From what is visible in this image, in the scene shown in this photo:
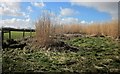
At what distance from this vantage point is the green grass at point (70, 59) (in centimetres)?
414

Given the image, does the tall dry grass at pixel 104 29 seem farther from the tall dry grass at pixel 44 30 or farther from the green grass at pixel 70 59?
the tall dry grass at pixel 44 30

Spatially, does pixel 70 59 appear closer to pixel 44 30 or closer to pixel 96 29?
pixel 44 30

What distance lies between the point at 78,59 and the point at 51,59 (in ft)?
1.49

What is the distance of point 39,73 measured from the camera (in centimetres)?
406

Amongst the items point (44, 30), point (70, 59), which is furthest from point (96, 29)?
point (70, 59)

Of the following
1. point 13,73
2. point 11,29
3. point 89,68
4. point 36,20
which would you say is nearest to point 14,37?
point 11,29

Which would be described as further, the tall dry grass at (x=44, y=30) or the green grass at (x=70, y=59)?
the tall dry grass at (x=44, y=30)

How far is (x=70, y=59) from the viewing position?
4.38 m

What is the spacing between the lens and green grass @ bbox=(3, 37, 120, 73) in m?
4.14

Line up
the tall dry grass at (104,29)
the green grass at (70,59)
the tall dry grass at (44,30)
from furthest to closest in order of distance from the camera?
the tall dry grass at (104,29) < the tall dry grass at (44,30) < the green grass at (70,59)

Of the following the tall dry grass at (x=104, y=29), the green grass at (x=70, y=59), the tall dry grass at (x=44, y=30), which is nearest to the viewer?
the green grass at (x=70, y=59)

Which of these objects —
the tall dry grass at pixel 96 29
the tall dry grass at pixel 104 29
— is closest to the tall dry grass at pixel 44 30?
the tall dry grass at pixel 96 29

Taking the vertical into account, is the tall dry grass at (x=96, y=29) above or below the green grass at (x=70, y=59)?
above

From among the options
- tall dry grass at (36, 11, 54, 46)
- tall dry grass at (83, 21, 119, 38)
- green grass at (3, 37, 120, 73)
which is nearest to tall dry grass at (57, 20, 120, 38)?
tall dry grass at (83, 21, 119, 38)
